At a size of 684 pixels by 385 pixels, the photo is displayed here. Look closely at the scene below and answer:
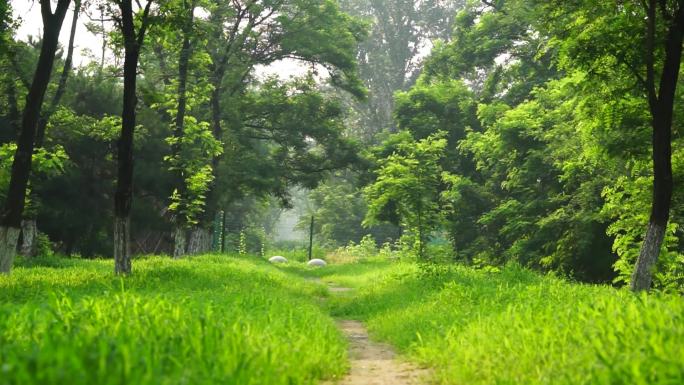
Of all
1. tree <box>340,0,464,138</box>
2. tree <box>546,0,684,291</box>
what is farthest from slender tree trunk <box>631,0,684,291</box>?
tree <box>340,0,464,138</box>

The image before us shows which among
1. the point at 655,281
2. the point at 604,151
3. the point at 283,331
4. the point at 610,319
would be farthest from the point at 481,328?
the point at 655,281

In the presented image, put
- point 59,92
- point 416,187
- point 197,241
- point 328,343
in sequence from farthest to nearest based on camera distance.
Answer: point 197,241, point 416,187, point 59,92, point 328,343

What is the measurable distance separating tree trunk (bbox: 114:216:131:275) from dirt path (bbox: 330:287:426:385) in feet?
22.2

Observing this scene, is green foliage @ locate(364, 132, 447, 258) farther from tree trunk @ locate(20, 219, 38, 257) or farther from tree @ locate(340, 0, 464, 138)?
tree @ locate(340, 0, 464, 138)

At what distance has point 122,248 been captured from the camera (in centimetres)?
1415

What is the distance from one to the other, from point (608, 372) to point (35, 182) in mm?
24467

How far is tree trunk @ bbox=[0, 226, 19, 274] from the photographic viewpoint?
1366cm

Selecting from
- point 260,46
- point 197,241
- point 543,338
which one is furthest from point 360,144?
point 543,338

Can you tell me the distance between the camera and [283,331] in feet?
22.6

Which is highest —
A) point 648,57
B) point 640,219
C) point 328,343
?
point 648,57

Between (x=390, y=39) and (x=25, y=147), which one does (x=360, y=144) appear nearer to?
(x=25, y=147)

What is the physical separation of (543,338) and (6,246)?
12.5 meters

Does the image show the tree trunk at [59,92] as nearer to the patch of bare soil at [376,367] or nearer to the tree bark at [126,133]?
the tree bark at [126,133]

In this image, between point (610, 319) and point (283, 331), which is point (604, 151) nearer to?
point (610, 319)
